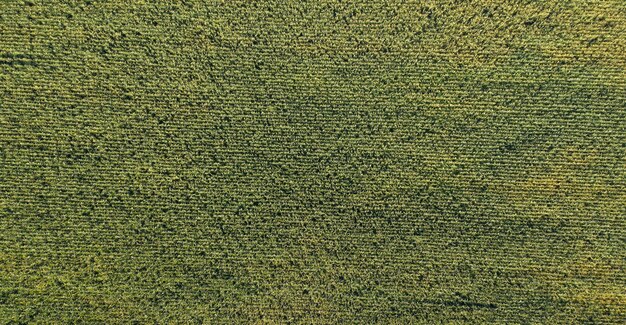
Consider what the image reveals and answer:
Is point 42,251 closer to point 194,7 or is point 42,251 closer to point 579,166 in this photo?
point 194,7

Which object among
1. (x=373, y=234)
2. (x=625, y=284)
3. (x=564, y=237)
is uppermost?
(x=625, y=284)

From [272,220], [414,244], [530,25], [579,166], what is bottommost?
[272,220]

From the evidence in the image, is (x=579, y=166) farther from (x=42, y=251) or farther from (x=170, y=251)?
(x=42, y=251)

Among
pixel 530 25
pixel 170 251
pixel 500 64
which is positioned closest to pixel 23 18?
pixel 170 251

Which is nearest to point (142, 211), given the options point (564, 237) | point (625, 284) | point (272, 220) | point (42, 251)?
point (42, 251)

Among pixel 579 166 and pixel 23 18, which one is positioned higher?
pixel 579 166

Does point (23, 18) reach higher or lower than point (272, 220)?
lower
